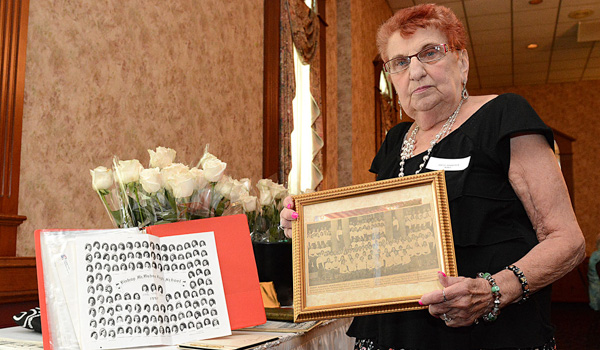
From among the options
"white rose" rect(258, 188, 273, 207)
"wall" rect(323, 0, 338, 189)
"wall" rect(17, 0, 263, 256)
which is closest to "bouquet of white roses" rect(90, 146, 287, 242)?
"white rose" rect(258, 188, 273, 207)

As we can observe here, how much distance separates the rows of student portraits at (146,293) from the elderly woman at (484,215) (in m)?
0.31

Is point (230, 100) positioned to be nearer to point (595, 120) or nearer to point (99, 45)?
point (99, 45)

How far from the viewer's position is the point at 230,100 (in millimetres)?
3680

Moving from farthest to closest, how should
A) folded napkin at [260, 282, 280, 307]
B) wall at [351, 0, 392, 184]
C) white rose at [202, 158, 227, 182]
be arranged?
1. wall at [351, 0, 392, 184]
2. folded napkin at [260, 282, 280, 307]
3. white rose at [202, 158, 227, 182]

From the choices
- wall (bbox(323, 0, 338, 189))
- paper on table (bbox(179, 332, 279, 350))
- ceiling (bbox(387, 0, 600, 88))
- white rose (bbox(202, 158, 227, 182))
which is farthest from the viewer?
ceiling (bbox(387, 0, 600, 88))

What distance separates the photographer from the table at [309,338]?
4.54 ft

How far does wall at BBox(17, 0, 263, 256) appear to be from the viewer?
2299 mm

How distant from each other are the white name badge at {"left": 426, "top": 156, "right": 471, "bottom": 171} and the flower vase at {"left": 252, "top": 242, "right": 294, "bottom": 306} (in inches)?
27.2

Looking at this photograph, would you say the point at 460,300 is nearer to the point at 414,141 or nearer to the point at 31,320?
the point at 414,141

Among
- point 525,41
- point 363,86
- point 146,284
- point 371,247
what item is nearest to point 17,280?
point 146,284

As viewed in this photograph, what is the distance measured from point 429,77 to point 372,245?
52 cm

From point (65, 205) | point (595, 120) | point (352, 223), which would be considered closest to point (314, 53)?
point (65, 205)

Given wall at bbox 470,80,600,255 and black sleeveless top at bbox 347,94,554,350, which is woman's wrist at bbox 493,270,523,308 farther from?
wall at bbox 470,80,600,255

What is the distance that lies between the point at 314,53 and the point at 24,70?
3.23m
